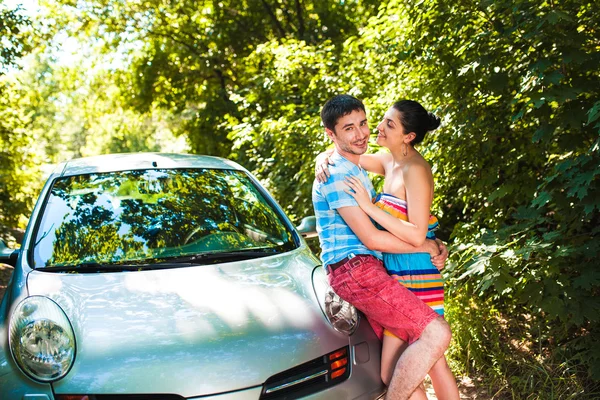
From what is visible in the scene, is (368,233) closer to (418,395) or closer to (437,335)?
(437,335)

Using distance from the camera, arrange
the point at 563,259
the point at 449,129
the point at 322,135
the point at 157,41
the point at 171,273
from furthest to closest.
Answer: the point at 157,41
the point at 322,135
the point at 449,129
the point at 563,259
the point at 171,273

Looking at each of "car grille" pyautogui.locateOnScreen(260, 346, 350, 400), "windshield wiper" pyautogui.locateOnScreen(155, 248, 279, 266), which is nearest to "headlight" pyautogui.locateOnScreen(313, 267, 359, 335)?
"car grille" pyautogui.locateOnScreen(260, 346, 350, 400)

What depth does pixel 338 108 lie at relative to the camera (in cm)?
300

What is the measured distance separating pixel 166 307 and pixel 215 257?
1.99 ft

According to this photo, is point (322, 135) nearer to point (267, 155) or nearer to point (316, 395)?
point (267, 155)

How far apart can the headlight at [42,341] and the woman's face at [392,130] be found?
175 cm

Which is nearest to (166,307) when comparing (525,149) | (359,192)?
(359,192)

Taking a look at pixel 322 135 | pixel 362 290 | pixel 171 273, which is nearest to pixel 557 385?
pixel 362 290

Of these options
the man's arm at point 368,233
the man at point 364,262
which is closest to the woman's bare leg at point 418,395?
the man at point 364,262

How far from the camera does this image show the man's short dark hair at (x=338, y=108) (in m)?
2.98

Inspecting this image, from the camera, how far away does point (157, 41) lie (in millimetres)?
15195

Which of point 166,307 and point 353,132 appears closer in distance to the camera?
point 166,307

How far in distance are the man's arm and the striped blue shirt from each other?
1.5 inches

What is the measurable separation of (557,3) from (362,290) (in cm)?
256
